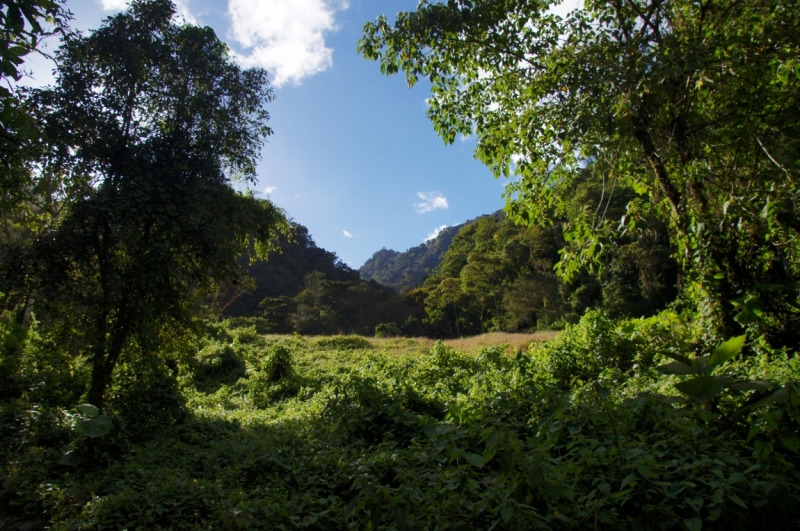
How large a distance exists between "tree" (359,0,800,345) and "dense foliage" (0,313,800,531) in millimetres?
1374

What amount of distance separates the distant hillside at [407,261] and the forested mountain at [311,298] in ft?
124

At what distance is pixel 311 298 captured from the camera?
41562 mm

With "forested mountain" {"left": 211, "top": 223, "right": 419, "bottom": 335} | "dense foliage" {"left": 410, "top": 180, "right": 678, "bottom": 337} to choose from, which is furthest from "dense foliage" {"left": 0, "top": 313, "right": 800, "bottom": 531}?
"forested mountain" {"left": 211, "top": 223, "right": 419, "bottom": 335}

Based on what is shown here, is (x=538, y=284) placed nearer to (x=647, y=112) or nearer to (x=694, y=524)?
(x=647, y=112)

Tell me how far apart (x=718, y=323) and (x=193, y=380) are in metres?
12.3

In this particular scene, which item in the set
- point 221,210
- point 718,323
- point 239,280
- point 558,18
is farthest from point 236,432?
point 558,18

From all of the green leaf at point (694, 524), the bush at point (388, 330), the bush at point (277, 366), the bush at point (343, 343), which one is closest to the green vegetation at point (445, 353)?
the green leaf at point (694, 524)

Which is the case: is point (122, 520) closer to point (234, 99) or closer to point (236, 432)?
point (236, 432)

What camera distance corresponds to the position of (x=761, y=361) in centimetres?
500

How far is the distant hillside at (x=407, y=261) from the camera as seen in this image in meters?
93.7

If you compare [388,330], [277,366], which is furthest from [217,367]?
[388,330]

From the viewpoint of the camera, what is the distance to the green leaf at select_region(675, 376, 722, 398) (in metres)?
1.75

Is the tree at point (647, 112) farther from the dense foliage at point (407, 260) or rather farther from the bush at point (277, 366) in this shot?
the dense foliage at point (407, 260)

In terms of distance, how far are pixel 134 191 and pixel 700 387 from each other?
768cm
